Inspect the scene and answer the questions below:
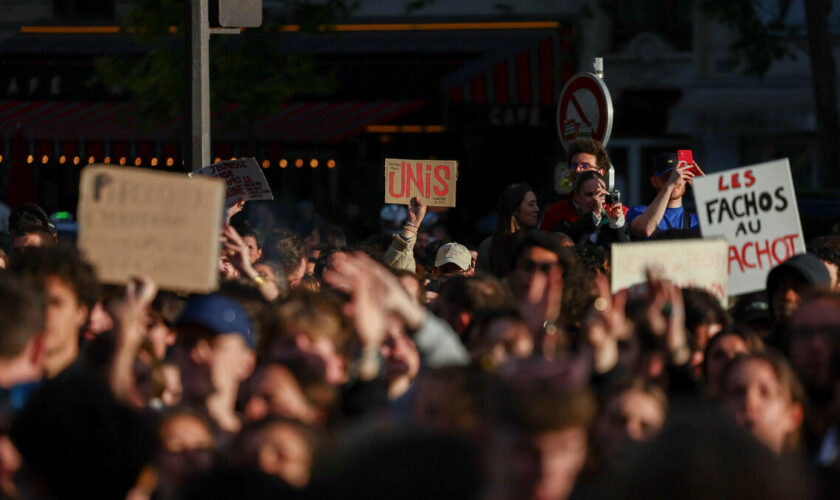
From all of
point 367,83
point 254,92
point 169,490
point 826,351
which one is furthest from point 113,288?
point 367,83

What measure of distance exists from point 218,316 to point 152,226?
24.8 inches

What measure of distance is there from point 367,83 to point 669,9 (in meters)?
4.89

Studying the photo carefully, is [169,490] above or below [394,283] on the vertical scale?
below

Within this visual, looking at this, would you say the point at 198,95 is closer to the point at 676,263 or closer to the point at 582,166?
the point at 582,166

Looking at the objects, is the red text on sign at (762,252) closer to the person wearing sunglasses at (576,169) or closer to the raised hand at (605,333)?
the person wearing sunglasses at (576,169)

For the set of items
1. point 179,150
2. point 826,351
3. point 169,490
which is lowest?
point 169,490

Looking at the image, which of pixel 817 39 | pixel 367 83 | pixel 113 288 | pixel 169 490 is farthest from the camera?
pixel 367 83

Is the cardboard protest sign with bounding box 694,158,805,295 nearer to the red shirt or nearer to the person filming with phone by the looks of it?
the person filming with phone

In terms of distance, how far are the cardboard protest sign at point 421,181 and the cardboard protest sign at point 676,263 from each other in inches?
123

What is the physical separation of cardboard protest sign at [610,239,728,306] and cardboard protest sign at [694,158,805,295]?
0.60 meters

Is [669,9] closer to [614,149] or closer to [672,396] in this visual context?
[614,149]

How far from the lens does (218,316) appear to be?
4766 mm

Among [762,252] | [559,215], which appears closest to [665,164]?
[559,215]

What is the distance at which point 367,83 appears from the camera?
68.6ft
